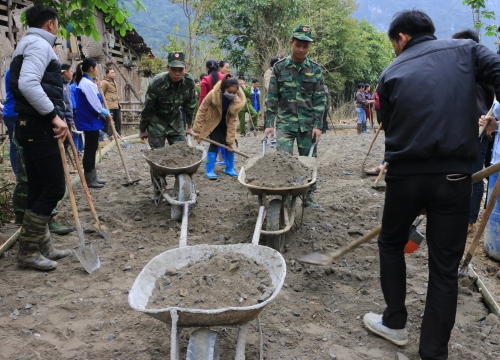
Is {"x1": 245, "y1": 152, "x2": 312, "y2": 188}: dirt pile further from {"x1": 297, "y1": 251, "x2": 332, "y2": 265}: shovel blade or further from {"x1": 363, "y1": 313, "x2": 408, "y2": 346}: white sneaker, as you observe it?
{"x1": 363, "y1": 313, "x2": 408, "y2": 346}: white sneaker

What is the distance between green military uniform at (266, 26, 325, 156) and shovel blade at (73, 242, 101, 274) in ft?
7.80

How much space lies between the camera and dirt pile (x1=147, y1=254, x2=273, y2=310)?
226 centimetres

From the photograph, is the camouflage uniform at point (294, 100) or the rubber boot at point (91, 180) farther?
the rubber boot at point (91, 180)

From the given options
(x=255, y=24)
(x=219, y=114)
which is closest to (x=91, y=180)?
(x=219, y=114)

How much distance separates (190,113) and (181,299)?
12.3 feet

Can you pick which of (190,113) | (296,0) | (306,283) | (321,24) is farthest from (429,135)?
(321,24)

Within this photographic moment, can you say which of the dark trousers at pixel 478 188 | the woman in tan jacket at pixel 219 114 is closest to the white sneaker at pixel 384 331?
the dark trousers at pixel 478 188

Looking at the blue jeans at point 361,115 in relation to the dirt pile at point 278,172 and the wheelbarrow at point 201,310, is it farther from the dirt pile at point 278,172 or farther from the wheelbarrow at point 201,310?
the wheelbarrow at point 201,310

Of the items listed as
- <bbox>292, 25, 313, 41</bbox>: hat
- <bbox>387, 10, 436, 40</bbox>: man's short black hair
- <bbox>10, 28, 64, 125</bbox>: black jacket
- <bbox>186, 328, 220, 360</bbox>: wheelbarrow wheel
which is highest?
<bbox>292, 25, 313, 41</bbox>: hat

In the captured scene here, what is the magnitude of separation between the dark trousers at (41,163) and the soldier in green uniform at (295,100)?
7.73 feet

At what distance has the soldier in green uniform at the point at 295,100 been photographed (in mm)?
5105

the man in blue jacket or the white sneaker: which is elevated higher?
the man in blue jacket

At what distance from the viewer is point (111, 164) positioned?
816cm

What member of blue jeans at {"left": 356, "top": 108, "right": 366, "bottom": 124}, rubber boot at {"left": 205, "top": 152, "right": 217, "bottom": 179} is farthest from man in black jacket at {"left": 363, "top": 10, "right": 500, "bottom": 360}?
blue jeans at {"left": 356, "top": 108, "right": 366, "bottom": 124}
